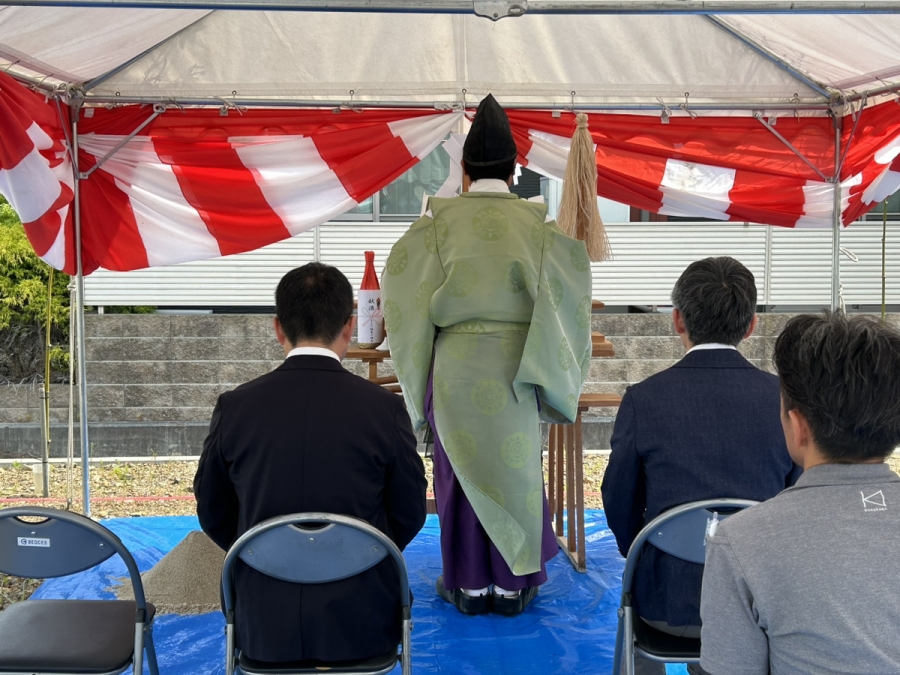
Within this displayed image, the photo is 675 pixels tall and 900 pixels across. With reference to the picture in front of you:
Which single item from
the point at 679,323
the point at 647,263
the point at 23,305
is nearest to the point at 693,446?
the point at 679,323

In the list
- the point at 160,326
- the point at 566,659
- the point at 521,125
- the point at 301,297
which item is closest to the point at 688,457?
the point at 301,297

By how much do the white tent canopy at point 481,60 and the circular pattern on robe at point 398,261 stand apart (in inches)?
45.1

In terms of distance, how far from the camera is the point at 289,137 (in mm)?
3416

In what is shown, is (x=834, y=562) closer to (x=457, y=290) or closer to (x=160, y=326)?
(x=457, y=290)

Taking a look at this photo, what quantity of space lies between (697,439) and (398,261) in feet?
3.60

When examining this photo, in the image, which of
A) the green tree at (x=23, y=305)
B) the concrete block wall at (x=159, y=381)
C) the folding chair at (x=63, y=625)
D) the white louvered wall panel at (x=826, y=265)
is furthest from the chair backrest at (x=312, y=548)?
the white louvered wall panel at (x=826, y=265)

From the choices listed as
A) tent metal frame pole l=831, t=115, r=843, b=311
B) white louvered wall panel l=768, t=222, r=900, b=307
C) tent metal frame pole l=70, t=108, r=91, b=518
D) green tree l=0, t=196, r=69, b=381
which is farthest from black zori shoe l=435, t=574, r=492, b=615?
white louvered wall panel l=768, t=222, r=900, b=307

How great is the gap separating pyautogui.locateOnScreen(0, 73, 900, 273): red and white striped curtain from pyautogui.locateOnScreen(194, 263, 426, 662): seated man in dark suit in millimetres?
1890

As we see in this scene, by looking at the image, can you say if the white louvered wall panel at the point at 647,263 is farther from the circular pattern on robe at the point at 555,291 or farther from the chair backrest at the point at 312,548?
the chair backrest at the point at 312,548

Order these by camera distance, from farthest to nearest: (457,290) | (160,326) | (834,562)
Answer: (160,326)
(457,290)
(834,562)

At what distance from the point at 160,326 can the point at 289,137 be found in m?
3.02

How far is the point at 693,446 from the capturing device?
5.30 feet

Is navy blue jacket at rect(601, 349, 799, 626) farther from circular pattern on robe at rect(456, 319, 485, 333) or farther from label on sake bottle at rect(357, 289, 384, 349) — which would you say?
label on sake bottle at rect(357, 289, 384, 349)

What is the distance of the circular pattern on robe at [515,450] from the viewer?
237 cm
